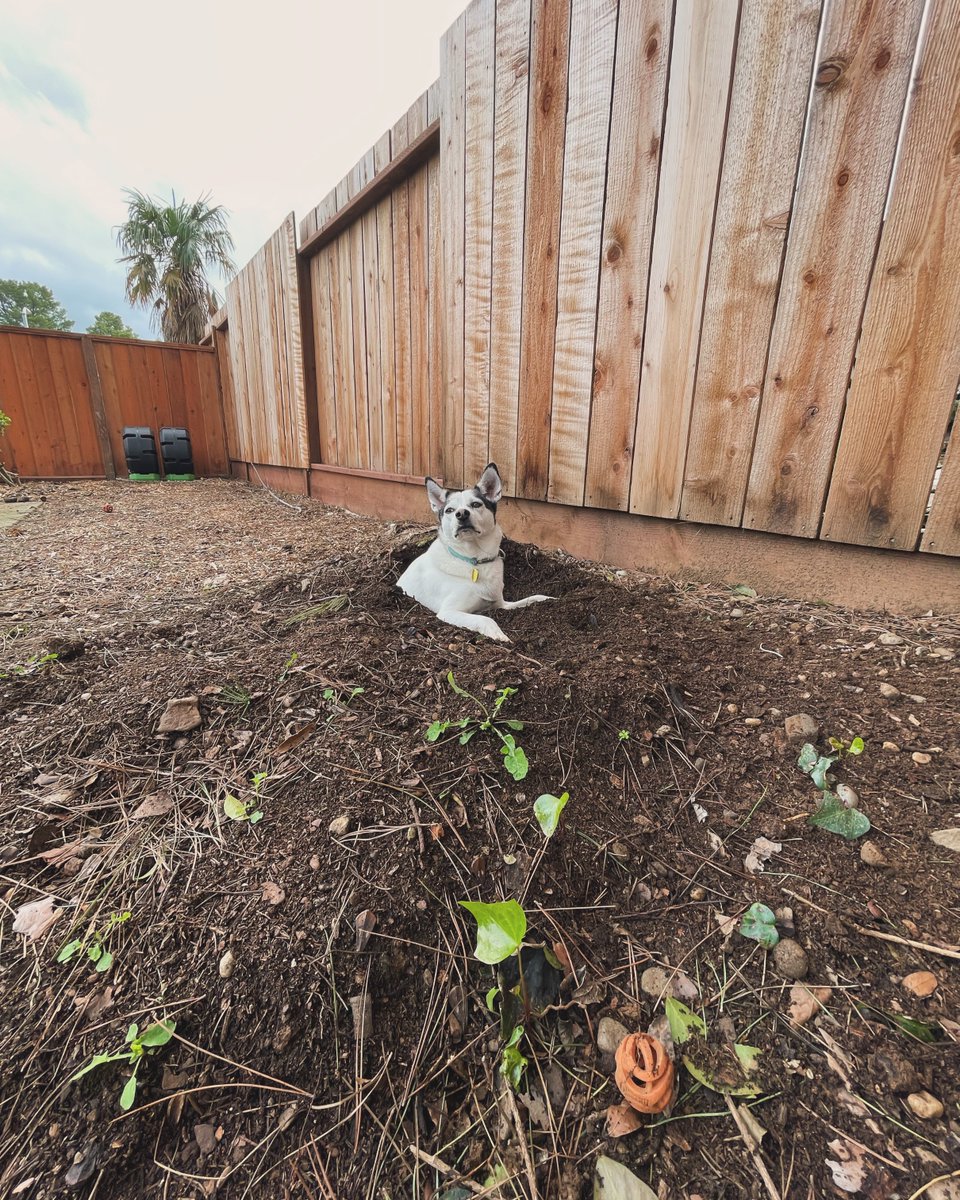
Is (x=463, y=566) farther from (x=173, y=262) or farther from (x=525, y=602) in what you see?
(x=173, y=262)

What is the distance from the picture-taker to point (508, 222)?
10.6ft

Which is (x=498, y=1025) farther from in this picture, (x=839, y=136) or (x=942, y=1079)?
(x=839, y=136)

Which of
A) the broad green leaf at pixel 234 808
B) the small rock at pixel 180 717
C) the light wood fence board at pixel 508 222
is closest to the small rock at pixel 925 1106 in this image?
the broad green leaf at pixel 234 808

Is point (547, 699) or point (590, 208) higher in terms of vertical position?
point (590, 208)

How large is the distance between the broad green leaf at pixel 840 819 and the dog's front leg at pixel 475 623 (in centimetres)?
123

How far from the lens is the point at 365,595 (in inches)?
105

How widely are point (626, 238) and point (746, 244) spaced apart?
66 centimetres

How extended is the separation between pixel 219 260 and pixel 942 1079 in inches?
998

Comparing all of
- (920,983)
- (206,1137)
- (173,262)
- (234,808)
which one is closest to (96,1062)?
(206,1137)

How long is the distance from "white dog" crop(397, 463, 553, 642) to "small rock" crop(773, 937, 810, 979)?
A: 178 centimetres

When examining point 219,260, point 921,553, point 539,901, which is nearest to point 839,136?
point 921,553

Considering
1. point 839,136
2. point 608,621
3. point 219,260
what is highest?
point 219,260

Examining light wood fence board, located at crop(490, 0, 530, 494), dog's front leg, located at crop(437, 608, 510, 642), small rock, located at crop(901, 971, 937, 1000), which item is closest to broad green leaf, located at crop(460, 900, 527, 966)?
small rock, located at crop(901, 971, 937, 1000)

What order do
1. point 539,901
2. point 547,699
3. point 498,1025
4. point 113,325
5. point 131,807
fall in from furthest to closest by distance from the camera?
point 113,325, point 547,699, point 131,807, point 539,901, point 498,1025
